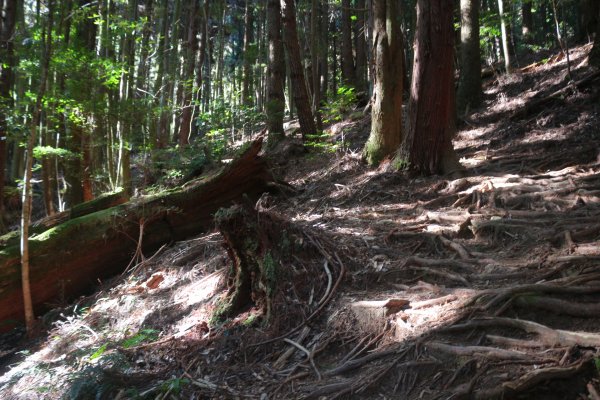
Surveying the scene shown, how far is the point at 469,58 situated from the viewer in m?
11.8

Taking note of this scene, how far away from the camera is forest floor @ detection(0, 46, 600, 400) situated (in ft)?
10.1

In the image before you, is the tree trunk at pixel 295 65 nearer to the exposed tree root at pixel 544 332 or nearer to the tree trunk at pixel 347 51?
the tree trunk at pixel 347 51

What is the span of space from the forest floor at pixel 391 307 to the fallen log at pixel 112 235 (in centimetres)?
42

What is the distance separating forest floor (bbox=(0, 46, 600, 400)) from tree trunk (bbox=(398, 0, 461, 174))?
1.34 ft

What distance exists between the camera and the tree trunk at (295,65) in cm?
1232

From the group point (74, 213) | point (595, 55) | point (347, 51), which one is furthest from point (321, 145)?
point (347, 51)

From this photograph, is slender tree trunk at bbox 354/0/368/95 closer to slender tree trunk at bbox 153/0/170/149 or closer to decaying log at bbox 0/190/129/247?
slender tree trunk at bbox 153/0/170/149

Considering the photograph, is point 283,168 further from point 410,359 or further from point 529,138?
point 410,359

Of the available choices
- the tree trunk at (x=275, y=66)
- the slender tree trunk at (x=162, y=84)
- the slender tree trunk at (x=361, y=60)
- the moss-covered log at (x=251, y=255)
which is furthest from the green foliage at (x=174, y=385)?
the slender tree trunk at (x=361, y=60)

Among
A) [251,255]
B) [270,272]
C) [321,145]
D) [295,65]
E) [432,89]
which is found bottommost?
[270,272]

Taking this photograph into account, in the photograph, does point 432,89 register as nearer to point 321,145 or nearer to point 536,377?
point 321,145

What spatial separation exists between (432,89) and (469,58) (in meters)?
5.11

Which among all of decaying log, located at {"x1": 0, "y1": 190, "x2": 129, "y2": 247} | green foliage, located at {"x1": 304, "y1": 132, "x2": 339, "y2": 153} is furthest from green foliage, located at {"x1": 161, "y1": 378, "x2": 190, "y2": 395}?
green foliage, located at {"x1": 304, "y1": 132, "x2": 339, "y2": 153}

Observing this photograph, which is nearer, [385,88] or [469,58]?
[385,88]
